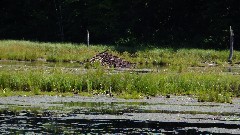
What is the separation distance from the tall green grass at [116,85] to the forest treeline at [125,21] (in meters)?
33.5

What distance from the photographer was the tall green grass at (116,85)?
2753 cm

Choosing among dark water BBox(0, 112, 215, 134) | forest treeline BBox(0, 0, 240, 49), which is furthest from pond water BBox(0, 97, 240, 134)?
forest treeline BBox(0, 0, 240, 49)

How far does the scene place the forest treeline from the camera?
213ft

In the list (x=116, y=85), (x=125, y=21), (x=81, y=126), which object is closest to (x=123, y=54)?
(x=116, y=85)

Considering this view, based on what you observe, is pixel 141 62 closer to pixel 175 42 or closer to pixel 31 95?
pixel 175 42

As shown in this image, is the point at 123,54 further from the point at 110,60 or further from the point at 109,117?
the point at 109,117

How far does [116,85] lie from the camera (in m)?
27.9

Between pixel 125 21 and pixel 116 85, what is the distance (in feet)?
147

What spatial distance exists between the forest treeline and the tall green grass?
1321 inches

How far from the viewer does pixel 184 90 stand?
1120 inches

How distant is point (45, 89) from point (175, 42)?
3831 cm

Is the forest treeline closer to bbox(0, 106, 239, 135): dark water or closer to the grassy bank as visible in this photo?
the grassy bank

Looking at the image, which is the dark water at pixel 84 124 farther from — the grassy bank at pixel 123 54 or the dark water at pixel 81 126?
the grassy bank at pixel 123 54

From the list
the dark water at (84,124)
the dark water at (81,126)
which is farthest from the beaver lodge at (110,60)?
the dark water at (81,126)
